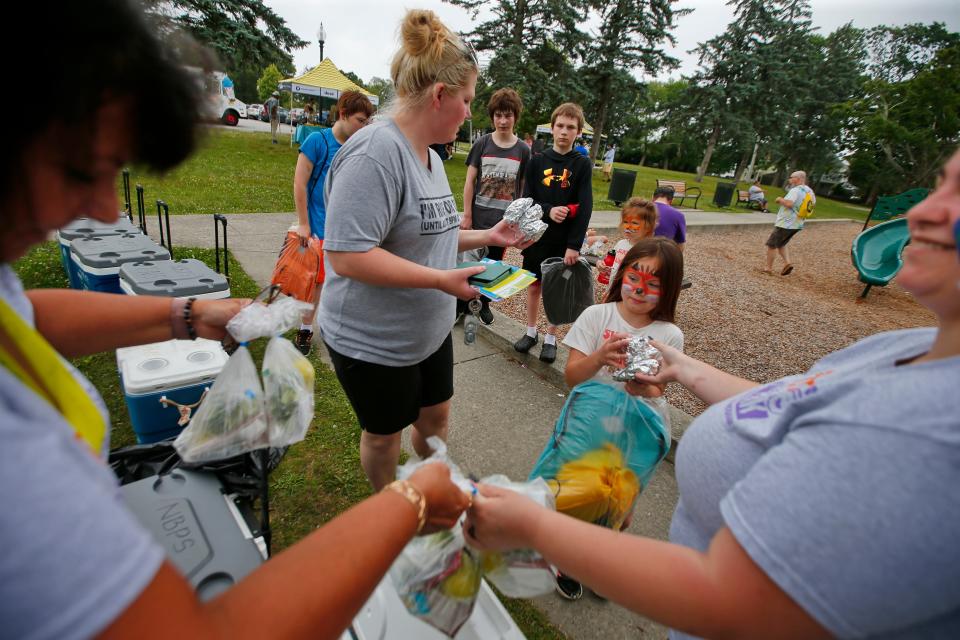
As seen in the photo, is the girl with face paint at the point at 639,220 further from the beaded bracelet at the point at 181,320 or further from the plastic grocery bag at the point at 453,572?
the beaded bracelet at the point at 181,320

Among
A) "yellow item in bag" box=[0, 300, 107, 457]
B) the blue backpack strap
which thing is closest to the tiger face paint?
"yellow item in bag" box=[0, 300, 107, 457]

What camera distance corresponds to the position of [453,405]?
347cm

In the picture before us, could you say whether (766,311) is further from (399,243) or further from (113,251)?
(113,251)

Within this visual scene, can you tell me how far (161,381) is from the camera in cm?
227

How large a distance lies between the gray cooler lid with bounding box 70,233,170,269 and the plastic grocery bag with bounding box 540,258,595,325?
2.96 meters

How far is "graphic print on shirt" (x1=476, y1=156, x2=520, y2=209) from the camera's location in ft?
15.0

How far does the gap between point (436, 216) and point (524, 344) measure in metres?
2.61

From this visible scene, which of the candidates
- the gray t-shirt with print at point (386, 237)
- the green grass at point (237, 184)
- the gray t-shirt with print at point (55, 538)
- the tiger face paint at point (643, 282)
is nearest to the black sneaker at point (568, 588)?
the gray t-shirt with print at point (386, 237)

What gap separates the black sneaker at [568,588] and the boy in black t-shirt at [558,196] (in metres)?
2.12

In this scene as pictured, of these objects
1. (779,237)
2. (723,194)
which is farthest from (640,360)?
(723,194)

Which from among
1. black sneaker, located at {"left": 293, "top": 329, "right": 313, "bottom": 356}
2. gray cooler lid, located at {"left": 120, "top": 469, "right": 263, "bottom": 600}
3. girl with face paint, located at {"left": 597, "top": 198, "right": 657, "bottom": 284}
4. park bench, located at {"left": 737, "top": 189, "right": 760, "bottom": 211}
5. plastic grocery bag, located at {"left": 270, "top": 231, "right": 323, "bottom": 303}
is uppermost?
park bench, located at {"left": 737, "top": 189, "right": 760, "bottom": 211}

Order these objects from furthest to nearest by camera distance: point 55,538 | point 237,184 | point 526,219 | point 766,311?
point 237,184 → point 766,311 → point 526,219 → point 55,538

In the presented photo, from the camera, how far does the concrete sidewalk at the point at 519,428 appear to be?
206 centimetres

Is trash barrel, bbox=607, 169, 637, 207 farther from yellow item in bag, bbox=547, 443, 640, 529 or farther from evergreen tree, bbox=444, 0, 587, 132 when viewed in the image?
yellow item in bag, bbox=547, 443, 640, 529
